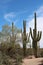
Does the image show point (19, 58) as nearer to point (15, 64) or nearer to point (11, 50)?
point (15, 64)

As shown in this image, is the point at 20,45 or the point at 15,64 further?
the point at 20,45

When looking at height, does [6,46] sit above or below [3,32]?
below

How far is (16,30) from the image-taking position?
41.4m

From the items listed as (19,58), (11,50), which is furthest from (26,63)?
(11,50)

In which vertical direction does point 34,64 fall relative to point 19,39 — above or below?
below

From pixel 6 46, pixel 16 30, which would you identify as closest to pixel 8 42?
pixel 6 46

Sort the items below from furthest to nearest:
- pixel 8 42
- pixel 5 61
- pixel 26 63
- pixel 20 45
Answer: pixel 20 45 < pixel 8 42 < pixel 26 63 < pixel 5 61

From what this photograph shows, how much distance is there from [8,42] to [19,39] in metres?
3.89

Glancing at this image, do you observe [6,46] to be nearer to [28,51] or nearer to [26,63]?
[28,51]

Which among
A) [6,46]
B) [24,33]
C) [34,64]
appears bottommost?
[34,64]

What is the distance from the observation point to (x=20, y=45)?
39875 mm

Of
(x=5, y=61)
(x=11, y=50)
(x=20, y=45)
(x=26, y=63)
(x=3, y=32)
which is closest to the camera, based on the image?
(x=5, y=61)

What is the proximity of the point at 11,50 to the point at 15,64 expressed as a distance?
8.58m

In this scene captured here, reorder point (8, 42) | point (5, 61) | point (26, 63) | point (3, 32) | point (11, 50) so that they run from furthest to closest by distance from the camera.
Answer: point (3, 32) < point (8, 42) < point (11, 50) < point (26, 63) < point (5, 61)
